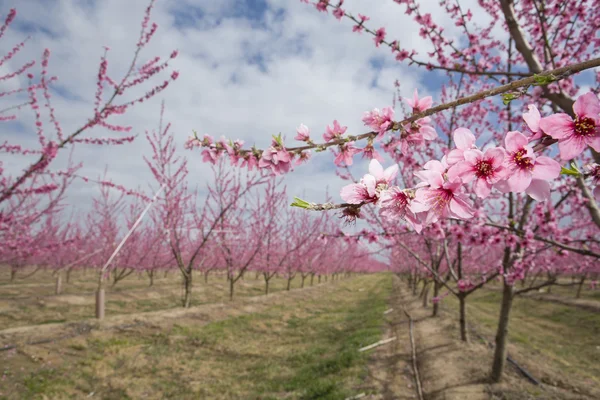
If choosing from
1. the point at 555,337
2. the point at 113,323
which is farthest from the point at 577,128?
the point at 555,337

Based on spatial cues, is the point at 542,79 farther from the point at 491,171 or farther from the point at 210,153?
the point at 210,153

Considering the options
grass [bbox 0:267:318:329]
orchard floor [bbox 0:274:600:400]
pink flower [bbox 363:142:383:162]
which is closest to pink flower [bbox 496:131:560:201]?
pink flower [bbox 363:142:383:162]

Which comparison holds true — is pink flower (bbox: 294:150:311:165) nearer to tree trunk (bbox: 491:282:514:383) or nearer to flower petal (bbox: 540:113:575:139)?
flower petal (bbox: 540:113:575:139)

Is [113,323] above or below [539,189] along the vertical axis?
below

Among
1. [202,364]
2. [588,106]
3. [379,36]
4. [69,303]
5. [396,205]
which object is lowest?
[202,364]

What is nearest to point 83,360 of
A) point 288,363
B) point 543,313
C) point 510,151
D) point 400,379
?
point 288,363

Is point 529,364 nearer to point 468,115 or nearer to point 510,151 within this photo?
point 468,115

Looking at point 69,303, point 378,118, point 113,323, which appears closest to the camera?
point 378,118

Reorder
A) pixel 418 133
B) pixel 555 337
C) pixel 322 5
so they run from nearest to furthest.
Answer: pixel 418 133 → pixel 322 5 → pixel 555 337

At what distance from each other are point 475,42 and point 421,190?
5.55 m

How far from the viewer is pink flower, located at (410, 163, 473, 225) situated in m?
1.05

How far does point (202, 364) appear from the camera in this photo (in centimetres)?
725

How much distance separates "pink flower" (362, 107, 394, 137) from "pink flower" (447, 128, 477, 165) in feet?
1.64

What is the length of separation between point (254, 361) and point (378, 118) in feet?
25.6
